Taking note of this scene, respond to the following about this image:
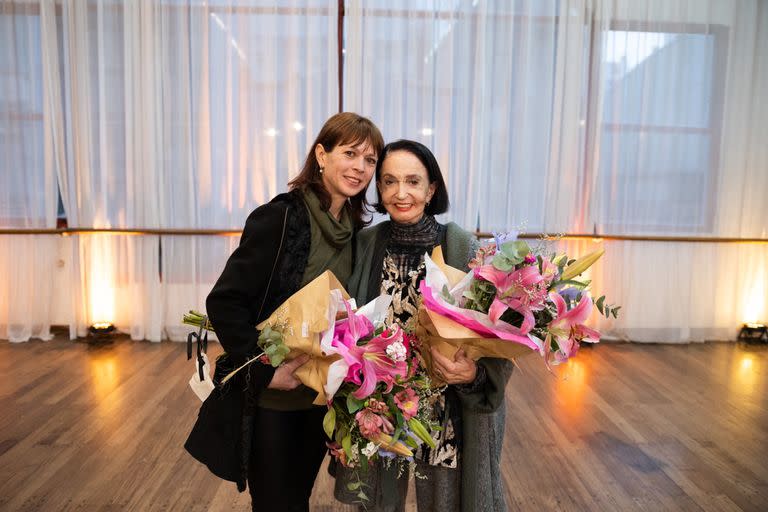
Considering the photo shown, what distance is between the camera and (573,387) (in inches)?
138

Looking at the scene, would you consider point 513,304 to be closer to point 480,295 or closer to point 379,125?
point 480,295

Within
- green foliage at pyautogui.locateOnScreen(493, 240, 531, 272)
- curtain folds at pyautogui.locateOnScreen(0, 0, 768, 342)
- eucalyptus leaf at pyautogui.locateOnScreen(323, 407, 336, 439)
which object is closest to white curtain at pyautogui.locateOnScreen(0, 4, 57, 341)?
curtain folds at pyautogui.locateOnScreen(0, 0, 768, 342)

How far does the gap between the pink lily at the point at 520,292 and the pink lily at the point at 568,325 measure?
0.13ft

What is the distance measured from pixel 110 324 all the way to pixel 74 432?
5.69ft

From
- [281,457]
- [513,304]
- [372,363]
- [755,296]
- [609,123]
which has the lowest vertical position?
[755,296]

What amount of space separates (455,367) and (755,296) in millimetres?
4593

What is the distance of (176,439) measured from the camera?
107 inches

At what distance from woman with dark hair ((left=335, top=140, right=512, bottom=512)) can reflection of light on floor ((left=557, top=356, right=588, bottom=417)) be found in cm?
168

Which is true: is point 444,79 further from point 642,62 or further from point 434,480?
point 434,480

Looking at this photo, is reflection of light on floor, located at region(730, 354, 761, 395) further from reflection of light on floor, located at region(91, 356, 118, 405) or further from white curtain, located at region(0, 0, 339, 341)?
reflection of light on floor, located at region(91, 356, 118, 405)

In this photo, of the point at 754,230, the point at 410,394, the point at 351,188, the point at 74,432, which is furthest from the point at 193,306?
the point at 754,230

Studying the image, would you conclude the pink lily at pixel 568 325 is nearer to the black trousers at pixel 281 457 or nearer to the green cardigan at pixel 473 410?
the green cardigan at pixel 473 410

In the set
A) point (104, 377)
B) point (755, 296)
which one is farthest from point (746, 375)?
point (104, 377)

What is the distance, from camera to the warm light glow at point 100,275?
4336mm
